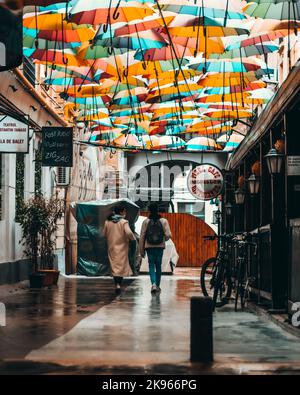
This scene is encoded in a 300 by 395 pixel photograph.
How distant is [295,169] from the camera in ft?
40.8

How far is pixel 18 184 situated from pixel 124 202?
510cm

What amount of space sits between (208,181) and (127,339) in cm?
1558

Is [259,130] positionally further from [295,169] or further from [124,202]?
[124,202]

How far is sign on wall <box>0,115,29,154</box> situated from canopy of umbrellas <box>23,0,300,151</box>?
5.15ft

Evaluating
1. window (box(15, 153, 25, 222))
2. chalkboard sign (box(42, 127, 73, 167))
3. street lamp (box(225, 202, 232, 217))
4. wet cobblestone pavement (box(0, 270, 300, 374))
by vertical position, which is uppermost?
chalkboard sign (box(42, 127, 73, 167))

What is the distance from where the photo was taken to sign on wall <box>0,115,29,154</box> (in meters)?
17.3

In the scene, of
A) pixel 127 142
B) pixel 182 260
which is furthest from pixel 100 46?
pixel 182 260

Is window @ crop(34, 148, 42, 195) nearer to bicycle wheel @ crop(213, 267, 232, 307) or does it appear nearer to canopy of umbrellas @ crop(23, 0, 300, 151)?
canopy of umbrellas @ crop(23, 0, 300, 151)

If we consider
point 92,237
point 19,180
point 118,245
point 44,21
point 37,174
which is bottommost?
point 118,245

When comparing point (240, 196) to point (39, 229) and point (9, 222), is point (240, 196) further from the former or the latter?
point (9, 222)

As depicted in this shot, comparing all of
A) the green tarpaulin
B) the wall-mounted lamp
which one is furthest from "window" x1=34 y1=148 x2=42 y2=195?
the wall-mounted lamp

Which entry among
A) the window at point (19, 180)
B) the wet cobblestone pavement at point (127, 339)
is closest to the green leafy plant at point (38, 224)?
the window at point (19, 180)

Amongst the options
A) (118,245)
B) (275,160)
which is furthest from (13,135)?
(275,160)

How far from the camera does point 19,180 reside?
2345 centimetres
